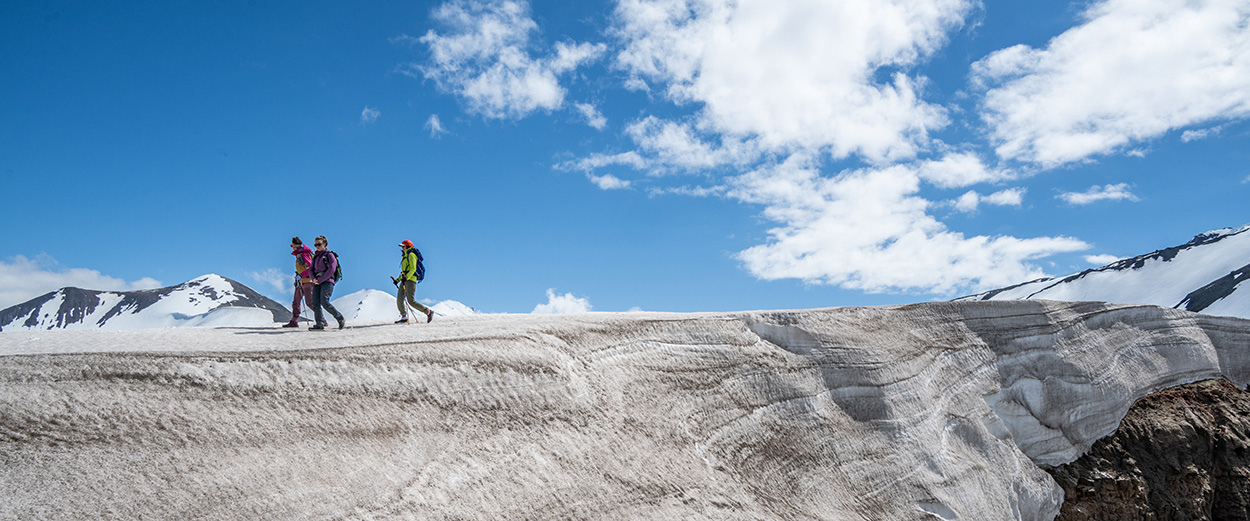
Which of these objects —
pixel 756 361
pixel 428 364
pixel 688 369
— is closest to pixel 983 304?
pixel 756 361

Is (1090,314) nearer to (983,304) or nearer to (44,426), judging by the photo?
(983,304)

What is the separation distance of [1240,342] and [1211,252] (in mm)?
145045

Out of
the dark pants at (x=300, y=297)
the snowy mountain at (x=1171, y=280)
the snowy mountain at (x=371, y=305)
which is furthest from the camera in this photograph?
the snowy mountain at (x=371, y=305)

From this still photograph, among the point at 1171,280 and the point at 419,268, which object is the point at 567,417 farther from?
the point at 1171,280

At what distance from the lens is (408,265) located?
11711mm

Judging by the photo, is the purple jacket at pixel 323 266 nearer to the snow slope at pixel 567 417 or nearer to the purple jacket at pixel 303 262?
the purple jacket at pixel 303 262

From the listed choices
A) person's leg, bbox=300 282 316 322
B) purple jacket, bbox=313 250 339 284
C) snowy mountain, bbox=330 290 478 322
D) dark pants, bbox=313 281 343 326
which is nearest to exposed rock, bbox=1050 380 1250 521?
dark pants, bbox=313 281 343 326

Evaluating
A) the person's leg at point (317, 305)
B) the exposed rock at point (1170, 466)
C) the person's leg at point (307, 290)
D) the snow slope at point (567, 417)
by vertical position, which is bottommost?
the exposed rock at point (1170, 466)

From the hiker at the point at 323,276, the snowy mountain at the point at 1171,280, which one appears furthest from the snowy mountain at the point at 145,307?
the hiker at the point at 323,276

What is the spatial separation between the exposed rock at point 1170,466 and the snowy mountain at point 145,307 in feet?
493

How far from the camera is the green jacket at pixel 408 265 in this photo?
11.6 m

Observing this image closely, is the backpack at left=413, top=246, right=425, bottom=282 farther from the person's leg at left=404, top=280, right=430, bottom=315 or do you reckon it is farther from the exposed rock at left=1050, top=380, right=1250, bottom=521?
the exposed rock at left=1050, top=380, right=1250, bottom=521

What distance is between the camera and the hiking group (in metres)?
10.4

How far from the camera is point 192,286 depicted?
18038cm
